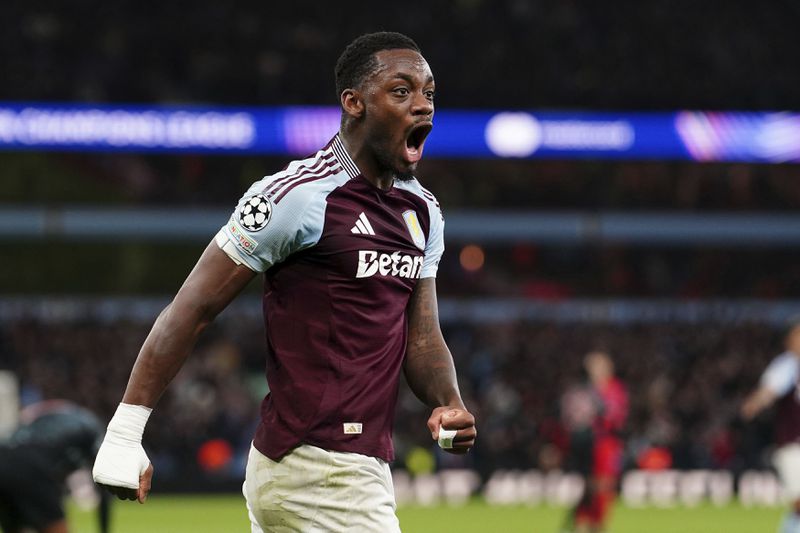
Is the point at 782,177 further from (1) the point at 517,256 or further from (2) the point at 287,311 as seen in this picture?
(2) the point at 287,311

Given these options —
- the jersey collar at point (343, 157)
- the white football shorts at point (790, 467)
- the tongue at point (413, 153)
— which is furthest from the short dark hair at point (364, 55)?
the white football shorts at point (790, 467)

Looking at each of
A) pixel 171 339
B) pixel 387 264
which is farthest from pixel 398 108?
pixel 171 339

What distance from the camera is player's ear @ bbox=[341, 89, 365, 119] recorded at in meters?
4.41

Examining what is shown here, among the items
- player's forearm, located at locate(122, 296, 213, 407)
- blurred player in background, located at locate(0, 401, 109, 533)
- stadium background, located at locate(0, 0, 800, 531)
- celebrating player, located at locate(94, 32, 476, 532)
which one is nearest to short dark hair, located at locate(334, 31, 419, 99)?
celebrating player, located at locate(94, 32, 476, 532)

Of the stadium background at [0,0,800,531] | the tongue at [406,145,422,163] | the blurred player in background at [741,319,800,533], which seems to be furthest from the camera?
the stadium background at [0,0,800,531]

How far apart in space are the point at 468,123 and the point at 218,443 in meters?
6.45

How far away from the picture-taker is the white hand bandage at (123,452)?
159 inches

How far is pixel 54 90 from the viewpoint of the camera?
22594mm

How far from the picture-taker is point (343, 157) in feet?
14.6

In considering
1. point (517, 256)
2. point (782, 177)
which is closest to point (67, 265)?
point (517, 256)

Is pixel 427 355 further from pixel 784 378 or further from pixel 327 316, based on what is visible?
pixel 784 378

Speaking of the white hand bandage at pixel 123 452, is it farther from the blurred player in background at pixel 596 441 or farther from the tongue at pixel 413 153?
the blurred player in background at pixel 596 441

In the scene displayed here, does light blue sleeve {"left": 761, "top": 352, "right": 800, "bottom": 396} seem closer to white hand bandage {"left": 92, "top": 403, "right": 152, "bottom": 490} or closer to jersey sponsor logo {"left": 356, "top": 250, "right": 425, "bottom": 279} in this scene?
jersey sponsor logo {"left": 356, "top": 250, "right": 425, "bottom": 279}

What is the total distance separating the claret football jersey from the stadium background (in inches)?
688
